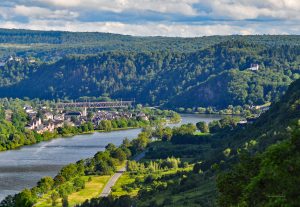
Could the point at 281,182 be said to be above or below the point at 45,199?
above

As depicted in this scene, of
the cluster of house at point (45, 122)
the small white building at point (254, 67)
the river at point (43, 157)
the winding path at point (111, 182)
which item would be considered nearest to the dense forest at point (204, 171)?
the winding path at point (111, 182)

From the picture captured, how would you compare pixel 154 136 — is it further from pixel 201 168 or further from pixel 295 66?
pixel 295 66

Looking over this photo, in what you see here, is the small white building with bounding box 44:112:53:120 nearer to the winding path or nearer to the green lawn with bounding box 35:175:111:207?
the winding path

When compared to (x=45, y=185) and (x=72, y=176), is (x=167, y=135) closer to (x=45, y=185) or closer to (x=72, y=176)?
(x=72, y=176)

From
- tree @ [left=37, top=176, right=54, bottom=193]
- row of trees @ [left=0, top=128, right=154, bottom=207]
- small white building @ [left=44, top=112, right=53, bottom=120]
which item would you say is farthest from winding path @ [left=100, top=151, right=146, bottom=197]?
small white building @ [left=44, top=112, right=53, bottom=120]

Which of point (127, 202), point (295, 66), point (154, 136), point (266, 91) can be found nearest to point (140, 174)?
point (127, 202)

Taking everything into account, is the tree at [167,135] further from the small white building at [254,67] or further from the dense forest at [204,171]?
the small white building at [254,67]
